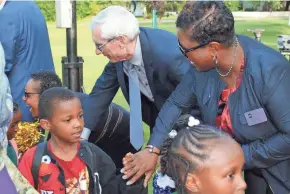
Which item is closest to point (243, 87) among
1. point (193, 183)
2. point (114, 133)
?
point (193, 183)

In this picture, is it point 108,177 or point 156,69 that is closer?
point 108,177

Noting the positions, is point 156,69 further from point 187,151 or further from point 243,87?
point 187,151

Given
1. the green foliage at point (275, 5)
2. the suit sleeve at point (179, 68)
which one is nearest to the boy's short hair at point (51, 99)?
the suit sleeve at point (179, 68)

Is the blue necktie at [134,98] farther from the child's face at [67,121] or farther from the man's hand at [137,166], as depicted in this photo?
the man's hand at [137,166]

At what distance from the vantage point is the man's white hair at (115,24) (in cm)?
328

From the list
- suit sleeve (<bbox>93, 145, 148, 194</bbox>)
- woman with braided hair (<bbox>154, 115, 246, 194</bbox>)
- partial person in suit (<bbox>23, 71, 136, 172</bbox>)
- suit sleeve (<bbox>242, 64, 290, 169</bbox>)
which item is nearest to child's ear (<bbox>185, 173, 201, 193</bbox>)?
woman with braided hair (<bbox>154, 115, 246, 194</bbox>)

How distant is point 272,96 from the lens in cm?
265

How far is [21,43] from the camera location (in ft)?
14.3

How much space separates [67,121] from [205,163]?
122 cm

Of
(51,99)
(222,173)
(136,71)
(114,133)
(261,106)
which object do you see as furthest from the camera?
(114,133)

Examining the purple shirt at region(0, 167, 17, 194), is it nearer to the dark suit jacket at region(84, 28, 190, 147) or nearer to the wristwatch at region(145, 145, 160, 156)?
the wristwatch at region(145, 145, 160, 156)

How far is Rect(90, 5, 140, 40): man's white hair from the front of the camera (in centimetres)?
328

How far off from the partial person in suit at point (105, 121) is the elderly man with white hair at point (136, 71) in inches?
8.3

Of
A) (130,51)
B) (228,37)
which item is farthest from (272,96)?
(130,51)
